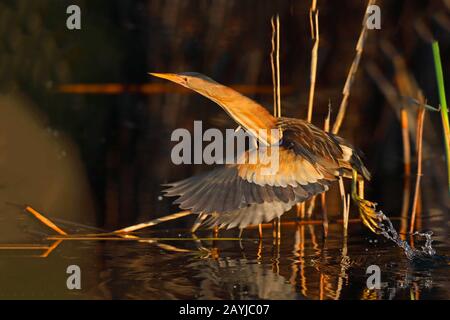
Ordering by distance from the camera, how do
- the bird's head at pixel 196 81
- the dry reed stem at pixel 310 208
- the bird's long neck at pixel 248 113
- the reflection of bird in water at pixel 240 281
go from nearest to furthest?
the reflection of bird in water at pixel 240 281 → the bird's long neck at pixel 248 113 → the bird's head at pixel 196 81 → the dry reed stem at pixel 310 208

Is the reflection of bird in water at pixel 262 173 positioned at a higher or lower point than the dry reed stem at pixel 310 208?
higher

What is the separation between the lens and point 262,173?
3797mm

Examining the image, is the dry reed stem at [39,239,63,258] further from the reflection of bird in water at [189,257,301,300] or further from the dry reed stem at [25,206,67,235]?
the reflection of bird in water at [189,257,301,300]

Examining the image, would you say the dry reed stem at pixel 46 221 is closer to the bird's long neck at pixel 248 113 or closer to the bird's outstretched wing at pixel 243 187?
the bird's outstretched wing at pixel 243 187

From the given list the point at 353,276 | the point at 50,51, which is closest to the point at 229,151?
the point at 353,276

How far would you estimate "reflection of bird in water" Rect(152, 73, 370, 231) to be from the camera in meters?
3.73

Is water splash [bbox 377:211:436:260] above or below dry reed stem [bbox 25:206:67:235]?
below

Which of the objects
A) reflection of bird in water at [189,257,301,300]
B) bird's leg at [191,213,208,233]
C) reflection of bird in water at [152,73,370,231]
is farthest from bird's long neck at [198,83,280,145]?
reflection of bird in water at [189,257,301,300]

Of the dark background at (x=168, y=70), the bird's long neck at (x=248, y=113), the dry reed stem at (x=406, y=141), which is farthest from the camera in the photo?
the dark background at (x=168, y=70)

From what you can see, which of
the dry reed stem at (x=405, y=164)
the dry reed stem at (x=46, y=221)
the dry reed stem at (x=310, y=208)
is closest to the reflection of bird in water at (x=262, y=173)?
the dry reed stem at (x=310, y=208)

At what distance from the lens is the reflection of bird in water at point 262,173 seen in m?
3.73

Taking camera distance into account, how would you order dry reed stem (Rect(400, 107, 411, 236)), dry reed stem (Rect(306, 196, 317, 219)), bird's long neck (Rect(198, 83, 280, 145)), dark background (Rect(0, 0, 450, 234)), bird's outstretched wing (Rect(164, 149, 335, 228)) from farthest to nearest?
1. dark background (Rect(0, 0, 450, 234))
2. dry reed stem (Rect(400, 107, 411, 236))
3. dry reed stem (Rect(306, 196, 317, 219))
4. bird's long neck (Rect(198, 83, 280, 145))
5. bird's outstretched wing (Rect(164, 149, 335, 228))

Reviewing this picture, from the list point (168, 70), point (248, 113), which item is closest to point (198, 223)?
point (248, 113)
